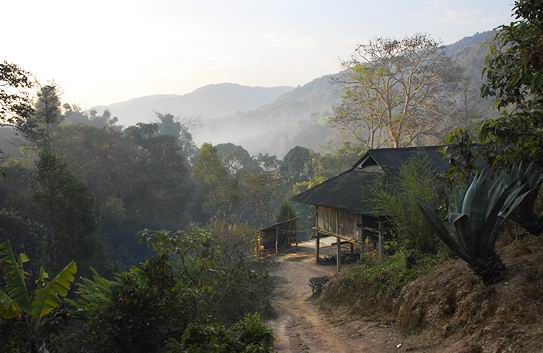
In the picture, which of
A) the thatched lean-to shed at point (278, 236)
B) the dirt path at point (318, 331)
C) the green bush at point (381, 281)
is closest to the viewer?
the dirt path at point (318, 331)

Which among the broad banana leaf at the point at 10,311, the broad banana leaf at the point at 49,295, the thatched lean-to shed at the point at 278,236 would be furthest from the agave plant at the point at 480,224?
the thatched lean-to shed at the point at 278,236

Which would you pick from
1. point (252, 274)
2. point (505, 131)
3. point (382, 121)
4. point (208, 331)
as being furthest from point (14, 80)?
point (382, 121)

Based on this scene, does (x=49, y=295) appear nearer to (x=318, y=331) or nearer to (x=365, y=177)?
(x=318, y=331)

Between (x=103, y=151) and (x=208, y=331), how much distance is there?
138 ft

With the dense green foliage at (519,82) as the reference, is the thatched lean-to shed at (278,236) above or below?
below

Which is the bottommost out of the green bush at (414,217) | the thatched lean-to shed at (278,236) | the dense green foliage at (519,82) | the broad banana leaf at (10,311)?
the thatched lean-to shed at (278,236)

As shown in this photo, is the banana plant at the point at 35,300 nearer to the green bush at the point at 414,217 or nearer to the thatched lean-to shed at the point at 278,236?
the green bush at the point at 414,217

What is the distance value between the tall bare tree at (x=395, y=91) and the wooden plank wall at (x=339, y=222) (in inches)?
693

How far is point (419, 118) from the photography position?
37.8 metres

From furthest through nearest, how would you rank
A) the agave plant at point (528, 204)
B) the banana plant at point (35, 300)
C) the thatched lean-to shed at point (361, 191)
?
the thatched lean-to shed at point (361, 191) → the agave plant at point (528, 204) → the banana plant at point (35, 300)

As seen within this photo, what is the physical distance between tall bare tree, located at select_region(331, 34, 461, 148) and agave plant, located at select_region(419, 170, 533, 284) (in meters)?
30.4

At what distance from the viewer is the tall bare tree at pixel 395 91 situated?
36.6 m

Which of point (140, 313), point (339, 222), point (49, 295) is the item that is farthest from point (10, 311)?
point (339, 222)

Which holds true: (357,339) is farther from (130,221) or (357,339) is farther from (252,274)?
(130,221)
